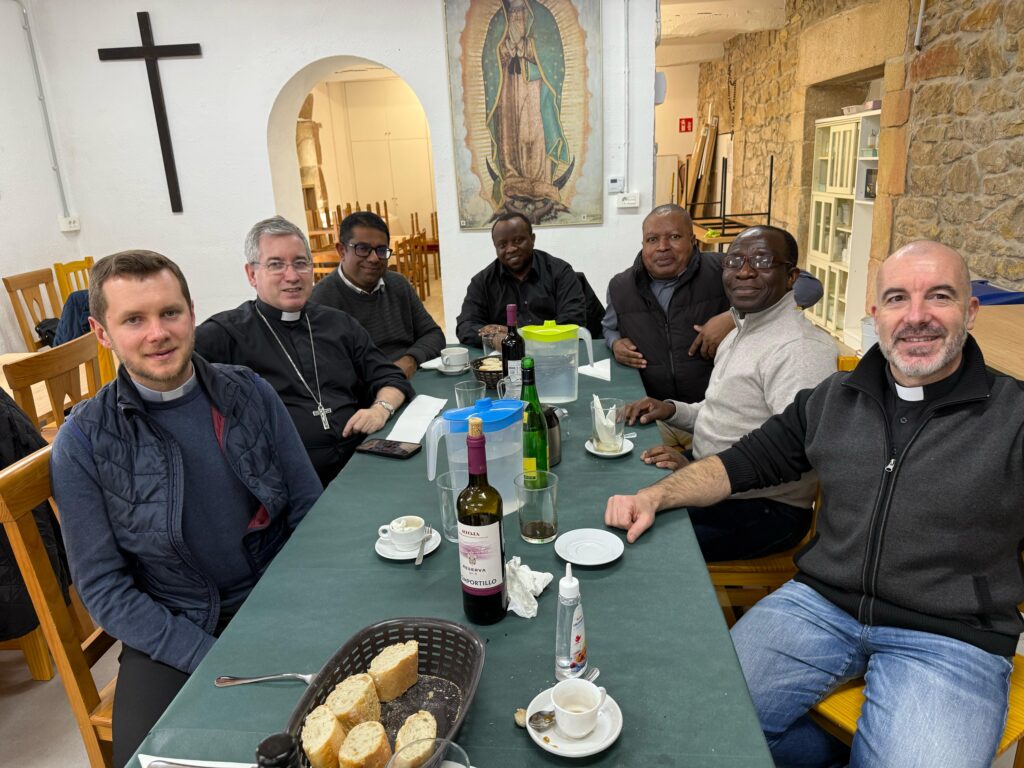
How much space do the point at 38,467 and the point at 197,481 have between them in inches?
12.1

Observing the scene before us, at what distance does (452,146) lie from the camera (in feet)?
14.8

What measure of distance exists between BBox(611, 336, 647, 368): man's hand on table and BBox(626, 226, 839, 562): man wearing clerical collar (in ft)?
1.69

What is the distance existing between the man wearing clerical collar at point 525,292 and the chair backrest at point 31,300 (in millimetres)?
2863

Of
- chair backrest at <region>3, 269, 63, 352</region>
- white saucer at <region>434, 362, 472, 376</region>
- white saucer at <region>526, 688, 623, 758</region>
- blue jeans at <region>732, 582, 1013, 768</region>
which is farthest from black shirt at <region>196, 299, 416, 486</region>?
chair backrest at <region>3, 269, 63, 352</region>

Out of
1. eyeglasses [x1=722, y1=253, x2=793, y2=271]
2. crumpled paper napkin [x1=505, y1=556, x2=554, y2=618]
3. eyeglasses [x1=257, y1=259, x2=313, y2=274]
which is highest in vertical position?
eyeglasses [x1=257, y1=259, x2=313, y2=274]

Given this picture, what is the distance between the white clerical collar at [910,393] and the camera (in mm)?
1528

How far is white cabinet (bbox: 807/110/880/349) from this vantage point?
5.28 meters

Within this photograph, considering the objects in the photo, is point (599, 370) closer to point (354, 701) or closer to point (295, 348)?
point (295, 348)

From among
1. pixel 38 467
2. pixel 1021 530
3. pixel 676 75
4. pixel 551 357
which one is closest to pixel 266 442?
pixel 38 467

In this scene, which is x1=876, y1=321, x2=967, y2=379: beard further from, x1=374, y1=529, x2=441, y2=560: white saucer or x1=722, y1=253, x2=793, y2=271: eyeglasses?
x1=374, y1=529, x2=441, y2=560: white saucer

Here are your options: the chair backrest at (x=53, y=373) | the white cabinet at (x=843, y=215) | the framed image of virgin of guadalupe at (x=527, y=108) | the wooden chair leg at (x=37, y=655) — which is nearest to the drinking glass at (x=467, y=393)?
the chair backrest at (x=53, y=373)

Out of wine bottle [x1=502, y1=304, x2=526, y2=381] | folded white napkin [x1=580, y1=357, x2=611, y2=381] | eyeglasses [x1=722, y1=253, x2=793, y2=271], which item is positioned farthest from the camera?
folded white napkin [x1=580, y1=357, x2=611, y2=381]

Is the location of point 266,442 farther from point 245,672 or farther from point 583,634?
point 583,634

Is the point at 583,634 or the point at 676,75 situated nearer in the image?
the point at 583,634
